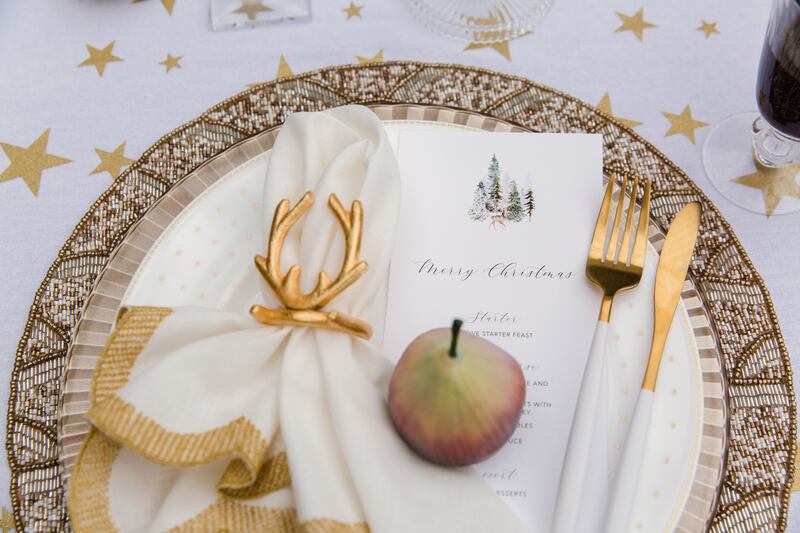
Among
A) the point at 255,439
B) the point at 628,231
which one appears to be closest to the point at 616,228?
the point at 628,231

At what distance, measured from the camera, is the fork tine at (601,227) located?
42 centimetres

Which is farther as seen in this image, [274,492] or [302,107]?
[302,107]

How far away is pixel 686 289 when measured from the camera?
415 millimetres

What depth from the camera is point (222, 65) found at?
56 cm

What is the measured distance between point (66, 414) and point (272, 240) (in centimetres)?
17

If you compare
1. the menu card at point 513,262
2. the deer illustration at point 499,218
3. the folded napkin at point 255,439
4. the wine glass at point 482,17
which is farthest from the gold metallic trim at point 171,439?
the wine glass at point 482,17

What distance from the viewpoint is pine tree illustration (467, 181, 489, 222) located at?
440 mm

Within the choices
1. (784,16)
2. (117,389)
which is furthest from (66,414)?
(784,16)

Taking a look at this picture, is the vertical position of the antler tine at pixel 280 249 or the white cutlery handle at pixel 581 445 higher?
the antler tine at pixel 280 249

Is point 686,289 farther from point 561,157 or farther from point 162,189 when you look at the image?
point 162,189

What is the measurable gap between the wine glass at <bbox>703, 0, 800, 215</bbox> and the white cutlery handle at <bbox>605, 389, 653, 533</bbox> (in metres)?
0.22

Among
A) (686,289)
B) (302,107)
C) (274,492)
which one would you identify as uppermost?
(302,107)

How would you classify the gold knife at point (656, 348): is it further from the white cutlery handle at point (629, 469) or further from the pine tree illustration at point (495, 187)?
the pine tree illustration at point (495, 187)

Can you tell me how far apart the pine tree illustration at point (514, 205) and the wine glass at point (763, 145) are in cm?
18
